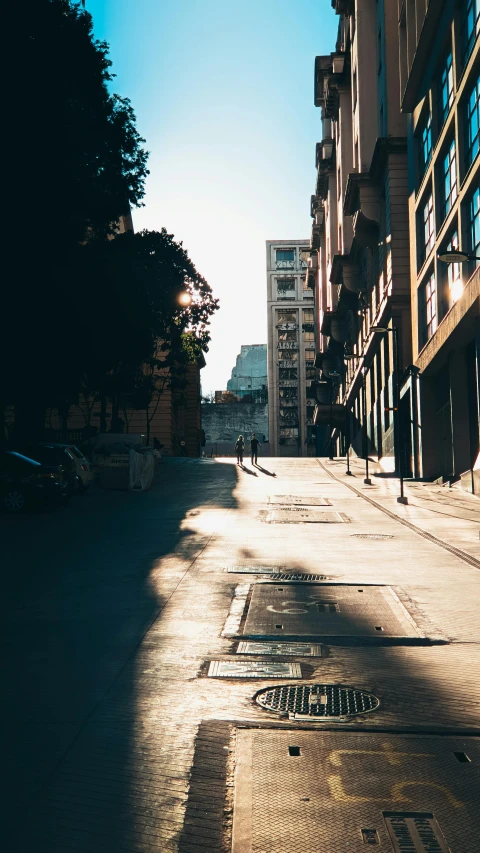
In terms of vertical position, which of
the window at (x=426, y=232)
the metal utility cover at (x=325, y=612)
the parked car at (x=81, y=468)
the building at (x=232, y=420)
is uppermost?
the window at (x=426, y=232)

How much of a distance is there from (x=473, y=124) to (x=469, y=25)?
3.42 metres

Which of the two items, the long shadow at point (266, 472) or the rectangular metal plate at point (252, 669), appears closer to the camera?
the rectangular metal plate at point (252, 669)

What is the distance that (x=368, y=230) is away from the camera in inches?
2143

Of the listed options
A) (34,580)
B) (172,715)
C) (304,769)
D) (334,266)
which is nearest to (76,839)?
(304,769)

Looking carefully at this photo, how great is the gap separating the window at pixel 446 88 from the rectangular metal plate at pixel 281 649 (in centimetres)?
2908

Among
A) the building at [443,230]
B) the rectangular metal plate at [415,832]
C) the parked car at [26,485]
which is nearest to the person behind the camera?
the rectangular metal plate at [415,832]

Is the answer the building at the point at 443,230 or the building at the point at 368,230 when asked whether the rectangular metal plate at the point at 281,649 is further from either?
the building at the point at 368,230

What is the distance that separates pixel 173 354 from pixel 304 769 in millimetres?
45368

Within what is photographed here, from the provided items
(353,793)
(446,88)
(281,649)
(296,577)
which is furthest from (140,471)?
(353,793)

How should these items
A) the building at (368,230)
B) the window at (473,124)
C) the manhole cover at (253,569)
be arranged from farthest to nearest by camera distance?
the building at (368,230)
the window at (473,124)
the manhole cover at (253,569)

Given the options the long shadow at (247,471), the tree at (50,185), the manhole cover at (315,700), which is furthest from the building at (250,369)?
the manhole cover at (315,700)

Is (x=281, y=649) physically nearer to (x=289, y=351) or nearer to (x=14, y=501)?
(x=14, y=501)

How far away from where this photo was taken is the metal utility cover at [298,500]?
85.8 ft

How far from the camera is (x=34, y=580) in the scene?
40.1ft
